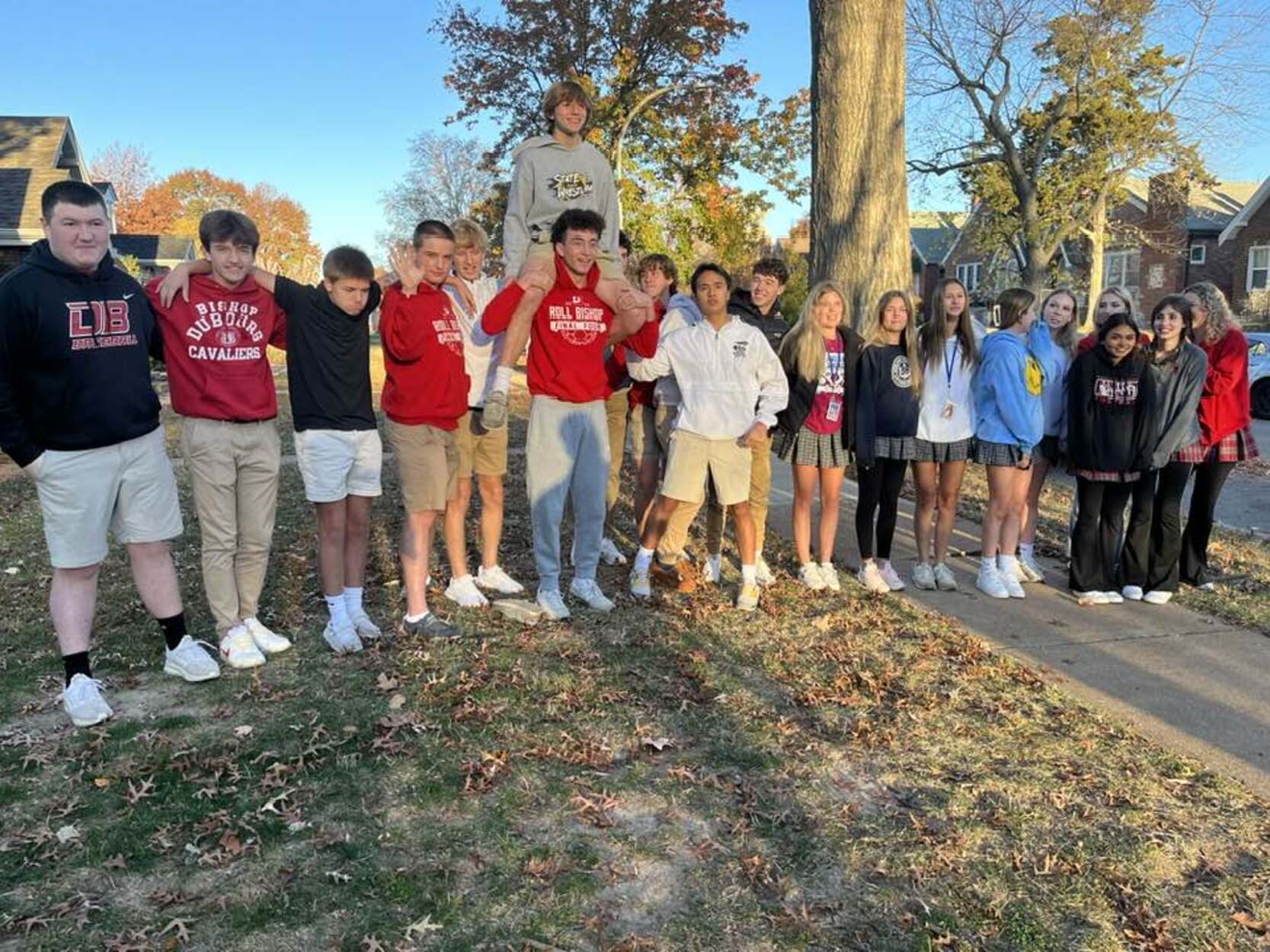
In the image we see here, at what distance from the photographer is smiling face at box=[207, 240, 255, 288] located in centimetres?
416

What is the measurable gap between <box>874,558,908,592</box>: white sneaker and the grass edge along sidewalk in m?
1.03

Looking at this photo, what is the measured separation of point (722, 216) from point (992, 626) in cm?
2494

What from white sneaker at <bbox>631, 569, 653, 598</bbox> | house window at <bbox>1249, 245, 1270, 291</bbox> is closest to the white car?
white sneaker at <bbox>631, 569, 653, 598</bbox>

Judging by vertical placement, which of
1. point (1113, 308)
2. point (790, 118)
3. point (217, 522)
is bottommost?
point (217, 522)

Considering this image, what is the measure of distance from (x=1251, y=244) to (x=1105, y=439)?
33858mm

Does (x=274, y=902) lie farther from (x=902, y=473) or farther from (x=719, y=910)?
(x=902, y=473)

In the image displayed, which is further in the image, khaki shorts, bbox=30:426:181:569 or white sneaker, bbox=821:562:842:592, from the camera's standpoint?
white sneaker, bbox=821:562:842:592

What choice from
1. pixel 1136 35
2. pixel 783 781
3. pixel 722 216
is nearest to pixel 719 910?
pixel 783 781

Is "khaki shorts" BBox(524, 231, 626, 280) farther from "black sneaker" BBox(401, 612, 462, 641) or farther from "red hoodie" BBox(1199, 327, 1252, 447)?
"red hoodie" BBox(1199, 327, 1252, 447)

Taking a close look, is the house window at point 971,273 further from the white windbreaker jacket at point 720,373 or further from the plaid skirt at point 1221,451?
the white windbreaker jacket at point 720,373

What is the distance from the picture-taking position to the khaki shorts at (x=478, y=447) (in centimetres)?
537

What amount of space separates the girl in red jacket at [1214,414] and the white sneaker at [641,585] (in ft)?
11.1

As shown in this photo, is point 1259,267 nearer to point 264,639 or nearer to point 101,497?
point 264,639

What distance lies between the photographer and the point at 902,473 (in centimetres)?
589
